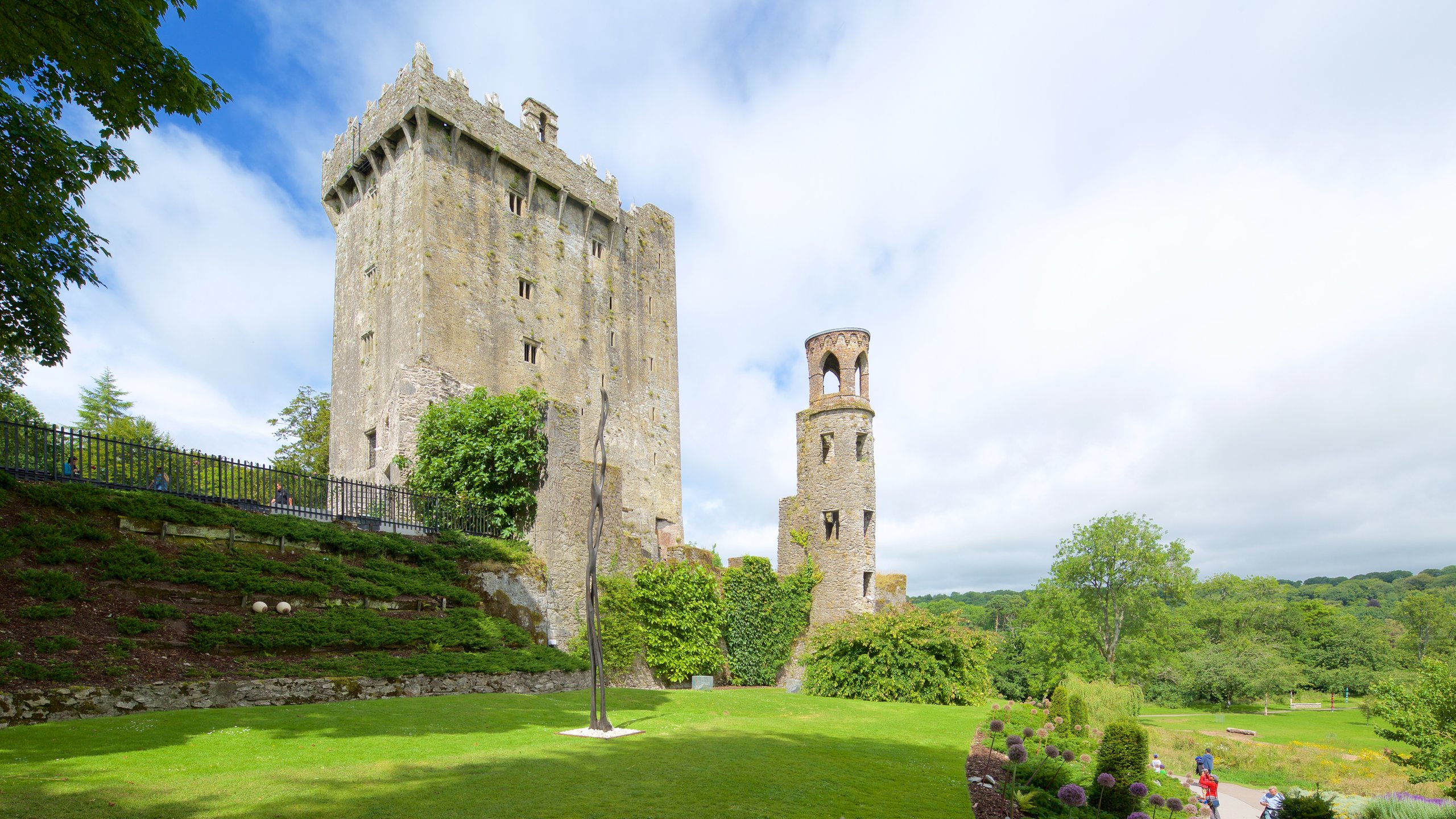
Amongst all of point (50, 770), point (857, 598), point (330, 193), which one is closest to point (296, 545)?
point (50, 770)

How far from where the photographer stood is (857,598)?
27.5 m

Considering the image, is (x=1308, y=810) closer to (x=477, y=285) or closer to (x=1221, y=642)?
(x=477, y=285)

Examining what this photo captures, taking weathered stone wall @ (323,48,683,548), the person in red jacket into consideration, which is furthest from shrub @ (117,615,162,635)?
the person in red jacket

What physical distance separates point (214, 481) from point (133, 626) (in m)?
5.76

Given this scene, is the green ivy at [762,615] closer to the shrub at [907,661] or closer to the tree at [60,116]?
the shrub at [907,661]

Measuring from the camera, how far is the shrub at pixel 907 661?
22.3 meters

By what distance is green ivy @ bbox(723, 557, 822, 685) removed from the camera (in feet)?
85.4

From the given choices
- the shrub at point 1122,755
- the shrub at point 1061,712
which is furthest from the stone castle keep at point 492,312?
the shrub at point 1122,755

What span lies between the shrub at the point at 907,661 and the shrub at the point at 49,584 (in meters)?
18.7

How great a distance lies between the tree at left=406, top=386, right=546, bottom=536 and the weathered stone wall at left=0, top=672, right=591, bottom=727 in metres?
6.38

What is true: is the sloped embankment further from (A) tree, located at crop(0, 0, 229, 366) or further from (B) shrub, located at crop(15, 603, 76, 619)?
(A) tree, located at crop(0, 0, 229, 366)

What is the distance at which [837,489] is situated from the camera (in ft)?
93.9

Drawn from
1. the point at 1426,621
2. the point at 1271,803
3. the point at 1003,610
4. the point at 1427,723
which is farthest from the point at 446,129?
the point at 1003,610

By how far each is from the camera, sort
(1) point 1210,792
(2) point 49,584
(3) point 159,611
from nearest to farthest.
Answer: (2) point 49,584 → (3) point 159,611 → (1) point 1210,792
